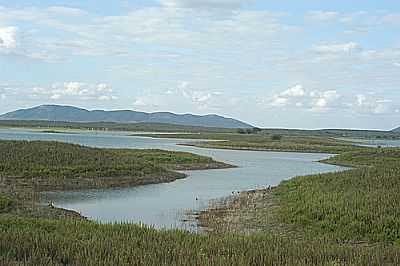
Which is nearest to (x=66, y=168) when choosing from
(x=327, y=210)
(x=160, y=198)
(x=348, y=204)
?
(x=160, y=198)

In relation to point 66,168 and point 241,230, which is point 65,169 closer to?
point 66,168

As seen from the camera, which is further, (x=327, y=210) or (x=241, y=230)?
(x=327, y=210)

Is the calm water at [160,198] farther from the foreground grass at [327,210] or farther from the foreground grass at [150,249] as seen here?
the foreground grass at [150,249]

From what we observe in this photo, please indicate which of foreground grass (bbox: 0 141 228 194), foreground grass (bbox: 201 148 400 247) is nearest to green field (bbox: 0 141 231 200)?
foreground grass (bbox: 0 141 228 194)

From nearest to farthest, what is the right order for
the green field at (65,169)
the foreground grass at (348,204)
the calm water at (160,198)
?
the foreground grass at (348,204) < the calm water at (160,198) < the green field at (65,169)

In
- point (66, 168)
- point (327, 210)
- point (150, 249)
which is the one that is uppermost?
point (150, 249)

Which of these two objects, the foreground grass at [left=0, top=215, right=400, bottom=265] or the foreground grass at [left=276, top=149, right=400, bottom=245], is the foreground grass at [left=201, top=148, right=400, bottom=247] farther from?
the foreground grass at [left=0, top=215, right=400, bottom=265]

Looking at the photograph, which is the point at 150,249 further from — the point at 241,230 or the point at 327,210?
the point at 327,210

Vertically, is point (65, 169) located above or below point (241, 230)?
above

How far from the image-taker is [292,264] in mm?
10820

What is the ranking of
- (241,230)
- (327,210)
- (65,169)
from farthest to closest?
(65,169), (327,210), (241,230)

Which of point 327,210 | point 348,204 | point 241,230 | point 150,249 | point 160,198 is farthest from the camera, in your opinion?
point 160,198

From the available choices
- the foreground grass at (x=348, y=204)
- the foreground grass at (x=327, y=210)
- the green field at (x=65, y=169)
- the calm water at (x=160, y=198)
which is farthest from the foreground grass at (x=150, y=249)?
the green field at (x=65, y=169)

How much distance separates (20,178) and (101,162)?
6984mm
